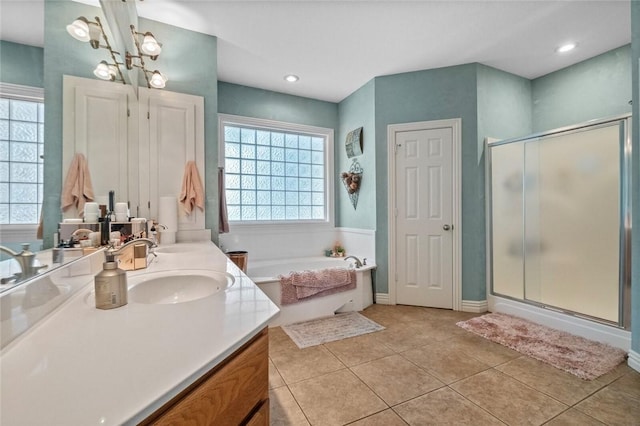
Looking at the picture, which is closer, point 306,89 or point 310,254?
point 306,89

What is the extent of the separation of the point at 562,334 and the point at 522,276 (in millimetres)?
569

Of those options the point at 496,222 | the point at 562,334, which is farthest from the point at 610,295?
the point at 496,222

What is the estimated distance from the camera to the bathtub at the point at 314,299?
8.57 feet

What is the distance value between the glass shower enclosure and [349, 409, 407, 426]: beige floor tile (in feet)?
6.63

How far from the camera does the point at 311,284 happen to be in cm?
270

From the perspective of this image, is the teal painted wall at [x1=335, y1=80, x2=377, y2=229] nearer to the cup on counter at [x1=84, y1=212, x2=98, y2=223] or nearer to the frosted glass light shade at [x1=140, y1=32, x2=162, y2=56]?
the frosted glass light shade at [x1=140, y1=32, x2=162, y2=56]

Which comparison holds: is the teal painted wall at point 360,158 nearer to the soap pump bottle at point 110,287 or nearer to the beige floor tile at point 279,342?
the beige floor tile at point 279,342

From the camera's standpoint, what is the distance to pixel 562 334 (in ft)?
7.59

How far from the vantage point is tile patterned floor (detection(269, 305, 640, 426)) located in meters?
1.42

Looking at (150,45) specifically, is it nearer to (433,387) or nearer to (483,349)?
(433,387)

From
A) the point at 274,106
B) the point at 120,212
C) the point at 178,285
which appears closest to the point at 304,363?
the point at 178,285

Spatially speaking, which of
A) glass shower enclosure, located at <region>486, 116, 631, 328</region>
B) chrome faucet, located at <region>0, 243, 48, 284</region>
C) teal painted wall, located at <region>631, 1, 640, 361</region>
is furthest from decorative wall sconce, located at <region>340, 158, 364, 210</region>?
chrome faucet, located at <region>0, 243, 48, 284</region>

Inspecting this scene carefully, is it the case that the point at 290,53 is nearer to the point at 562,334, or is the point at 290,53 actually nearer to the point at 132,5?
the point at 132,5

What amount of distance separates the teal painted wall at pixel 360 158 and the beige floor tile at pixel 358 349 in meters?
1.38
